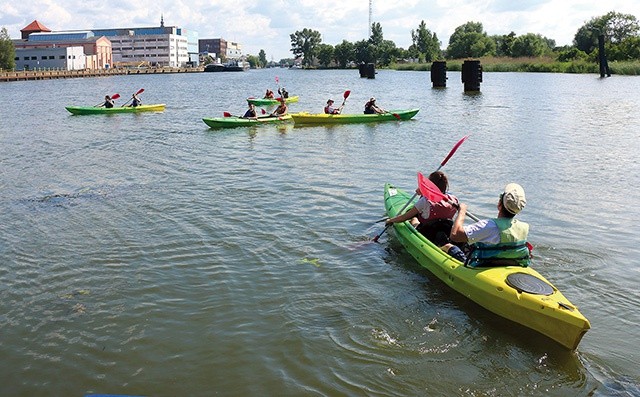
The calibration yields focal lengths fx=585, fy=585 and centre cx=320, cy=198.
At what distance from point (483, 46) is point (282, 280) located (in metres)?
97.1

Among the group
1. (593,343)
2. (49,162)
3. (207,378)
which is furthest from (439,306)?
(49,162)

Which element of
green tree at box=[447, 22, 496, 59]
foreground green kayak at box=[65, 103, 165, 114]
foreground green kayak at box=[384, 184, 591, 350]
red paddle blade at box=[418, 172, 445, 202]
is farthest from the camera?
green tree at box=[447, 22, 496, 59]

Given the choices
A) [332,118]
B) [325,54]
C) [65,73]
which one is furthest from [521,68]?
[325,54]

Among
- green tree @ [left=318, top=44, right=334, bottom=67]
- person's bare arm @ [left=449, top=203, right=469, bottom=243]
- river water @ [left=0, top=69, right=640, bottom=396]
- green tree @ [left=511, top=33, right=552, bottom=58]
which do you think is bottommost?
river water @ [left=0, top=69, right=640, bottom=396]

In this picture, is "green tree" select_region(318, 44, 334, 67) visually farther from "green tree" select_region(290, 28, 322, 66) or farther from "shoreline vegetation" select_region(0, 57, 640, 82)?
"shoreline vegetation" select_region(0, 57, 640, 82)

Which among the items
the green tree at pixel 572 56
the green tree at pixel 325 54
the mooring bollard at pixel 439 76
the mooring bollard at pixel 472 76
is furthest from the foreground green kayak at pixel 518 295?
the green tree at pixel 325 54

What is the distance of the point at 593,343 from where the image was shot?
5672mm

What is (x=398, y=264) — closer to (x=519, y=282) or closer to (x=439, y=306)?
(x=439, y=306)

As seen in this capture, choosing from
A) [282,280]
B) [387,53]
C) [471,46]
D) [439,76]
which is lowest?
[282,280]

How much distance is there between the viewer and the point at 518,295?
5668mm

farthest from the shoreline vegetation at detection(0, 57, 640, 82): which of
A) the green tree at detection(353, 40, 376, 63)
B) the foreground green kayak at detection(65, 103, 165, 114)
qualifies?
the foreground green kayak at detection(65, 103, 165, 114)

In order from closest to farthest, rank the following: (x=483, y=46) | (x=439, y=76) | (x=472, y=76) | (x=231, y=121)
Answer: (x=231, y=121) → (x=472, y=76) → (x=439, y=76) → (x=483, y=46)

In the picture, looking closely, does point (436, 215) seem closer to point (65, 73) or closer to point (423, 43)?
point (65, 73)

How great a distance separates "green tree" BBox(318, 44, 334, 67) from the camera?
484 feet
